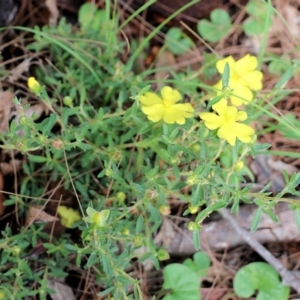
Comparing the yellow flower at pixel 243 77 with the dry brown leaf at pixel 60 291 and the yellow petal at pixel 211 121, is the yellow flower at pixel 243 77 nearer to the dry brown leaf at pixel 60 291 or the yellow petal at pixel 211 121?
the yellow petal at pixel 211 121

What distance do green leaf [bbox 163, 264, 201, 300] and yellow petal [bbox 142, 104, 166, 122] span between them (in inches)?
25.8

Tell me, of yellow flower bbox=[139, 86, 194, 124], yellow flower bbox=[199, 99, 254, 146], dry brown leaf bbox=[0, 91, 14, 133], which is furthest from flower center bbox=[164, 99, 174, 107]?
dry brown leaf bbox=[0, 91, 14, 133]

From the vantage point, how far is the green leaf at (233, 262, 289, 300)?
2.03m

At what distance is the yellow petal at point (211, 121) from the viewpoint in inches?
59.9

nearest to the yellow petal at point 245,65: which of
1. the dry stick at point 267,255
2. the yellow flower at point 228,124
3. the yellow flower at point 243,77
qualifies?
the yellow flower at point 243,77

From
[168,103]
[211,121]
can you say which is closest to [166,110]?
[168,103]

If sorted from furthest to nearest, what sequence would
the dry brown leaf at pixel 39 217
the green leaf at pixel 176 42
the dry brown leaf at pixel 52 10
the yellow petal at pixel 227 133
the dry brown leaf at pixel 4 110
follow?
the green leaf at pixel 176 42, the dry brown leaf at pixel 52 10, the dry brown leaf at pixel 4 110, the dry brown leaf at pixel 39 217, the yellow petal at pixel 227 133

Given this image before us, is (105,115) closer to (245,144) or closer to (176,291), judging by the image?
(245,144)

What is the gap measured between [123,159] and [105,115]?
0.67ft

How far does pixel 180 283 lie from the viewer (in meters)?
1.98

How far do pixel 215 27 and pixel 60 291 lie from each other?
4.84 feet

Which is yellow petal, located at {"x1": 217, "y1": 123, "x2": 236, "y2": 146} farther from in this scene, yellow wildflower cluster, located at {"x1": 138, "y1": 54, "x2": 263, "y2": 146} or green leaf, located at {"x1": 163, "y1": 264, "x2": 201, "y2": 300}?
green leaf, located at {"x1": 163, "y1": 264, "x2": 201, "y2": 300}

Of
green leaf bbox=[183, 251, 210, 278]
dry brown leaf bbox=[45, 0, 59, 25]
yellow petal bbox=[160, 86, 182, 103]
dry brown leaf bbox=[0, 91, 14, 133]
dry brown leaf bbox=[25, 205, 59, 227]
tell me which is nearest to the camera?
yellow petal bbox=[160, 86, 182, 103]

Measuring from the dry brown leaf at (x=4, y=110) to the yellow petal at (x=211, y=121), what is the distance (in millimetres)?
853
